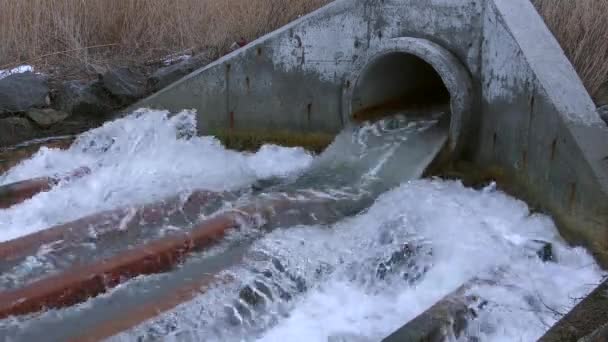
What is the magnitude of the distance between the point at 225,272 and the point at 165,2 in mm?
4072

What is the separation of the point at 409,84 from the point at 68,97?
2.65 meters

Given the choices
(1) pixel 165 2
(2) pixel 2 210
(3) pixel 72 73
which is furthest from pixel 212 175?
(1) pixel 165 2

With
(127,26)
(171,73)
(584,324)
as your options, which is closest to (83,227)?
(584,324)

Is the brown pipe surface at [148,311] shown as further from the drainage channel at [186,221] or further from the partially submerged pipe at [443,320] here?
the partially submerged pipe at [443,320]

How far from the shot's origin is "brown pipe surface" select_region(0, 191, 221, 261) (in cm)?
337

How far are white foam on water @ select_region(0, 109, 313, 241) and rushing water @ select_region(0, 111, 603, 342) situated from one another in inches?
0.6

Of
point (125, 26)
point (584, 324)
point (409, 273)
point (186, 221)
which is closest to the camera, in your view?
point (584, 324)

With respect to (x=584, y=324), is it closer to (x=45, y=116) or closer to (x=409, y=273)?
(x=409, y=273)

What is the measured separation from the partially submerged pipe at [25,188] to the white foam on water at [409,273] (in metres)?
1.75

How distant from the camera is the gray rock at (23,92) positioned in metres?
5.30

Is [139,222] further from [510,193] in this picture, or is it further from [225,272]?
[510,193]

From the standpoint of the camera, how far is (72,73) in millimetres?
5988

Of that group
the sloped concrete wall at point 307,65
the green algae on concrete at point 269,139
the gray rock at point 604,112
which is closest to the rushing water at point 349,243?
the green algae on concrete at point 269,139

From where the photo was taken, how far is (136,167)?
4934 mm
